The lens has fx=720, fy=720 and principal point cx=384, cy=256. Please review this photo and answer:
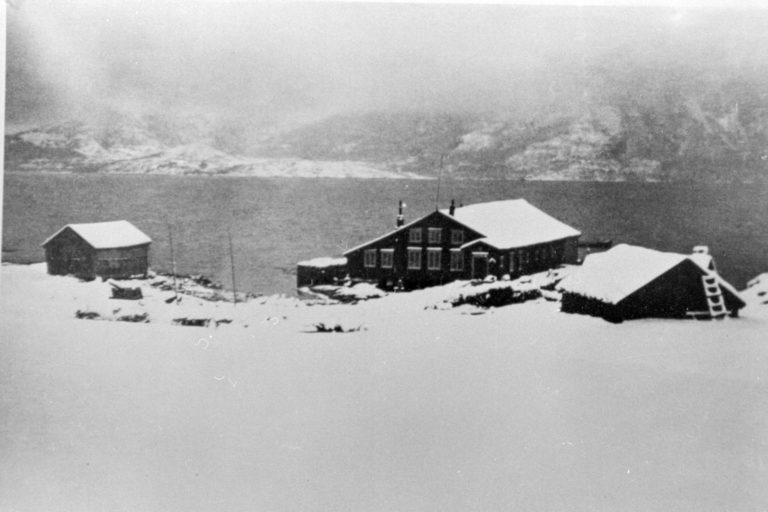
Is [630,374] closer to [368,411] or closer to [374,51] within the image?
[368,411]

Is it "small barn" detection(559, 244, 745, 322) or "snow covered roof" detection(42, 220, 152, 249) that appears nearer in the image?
"small barn" detection(559, 244, 745, 322)

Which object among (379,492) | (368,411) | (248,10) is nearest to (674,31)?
(248,10)

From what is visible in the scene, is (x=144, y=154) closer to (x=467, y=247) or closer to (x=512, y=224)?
(x=467, y=247)

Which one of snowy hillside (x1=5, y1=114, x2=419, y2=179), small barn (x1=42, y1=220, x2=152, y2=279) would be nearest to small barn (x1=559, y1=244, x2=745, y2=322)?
snowy hillside (x1=5, y1=114, x2=419, y2=179)

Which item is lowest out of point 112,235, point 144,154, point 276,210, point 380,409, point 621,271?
point 380,409

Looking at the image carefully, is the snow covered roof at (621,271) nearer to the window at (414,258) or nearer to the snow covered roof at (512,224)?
the snow covered roof at (512,224)

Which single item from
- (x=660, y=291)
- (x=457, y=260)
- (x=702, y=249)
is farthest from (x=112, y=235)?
(x=702, y=249)

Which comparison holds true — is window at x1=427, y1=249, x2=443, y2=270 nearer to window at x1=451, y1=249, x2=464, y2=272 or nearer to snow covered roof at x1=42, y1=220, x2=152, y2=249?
window at x1=451, y1=249, x2=464, y2=272
